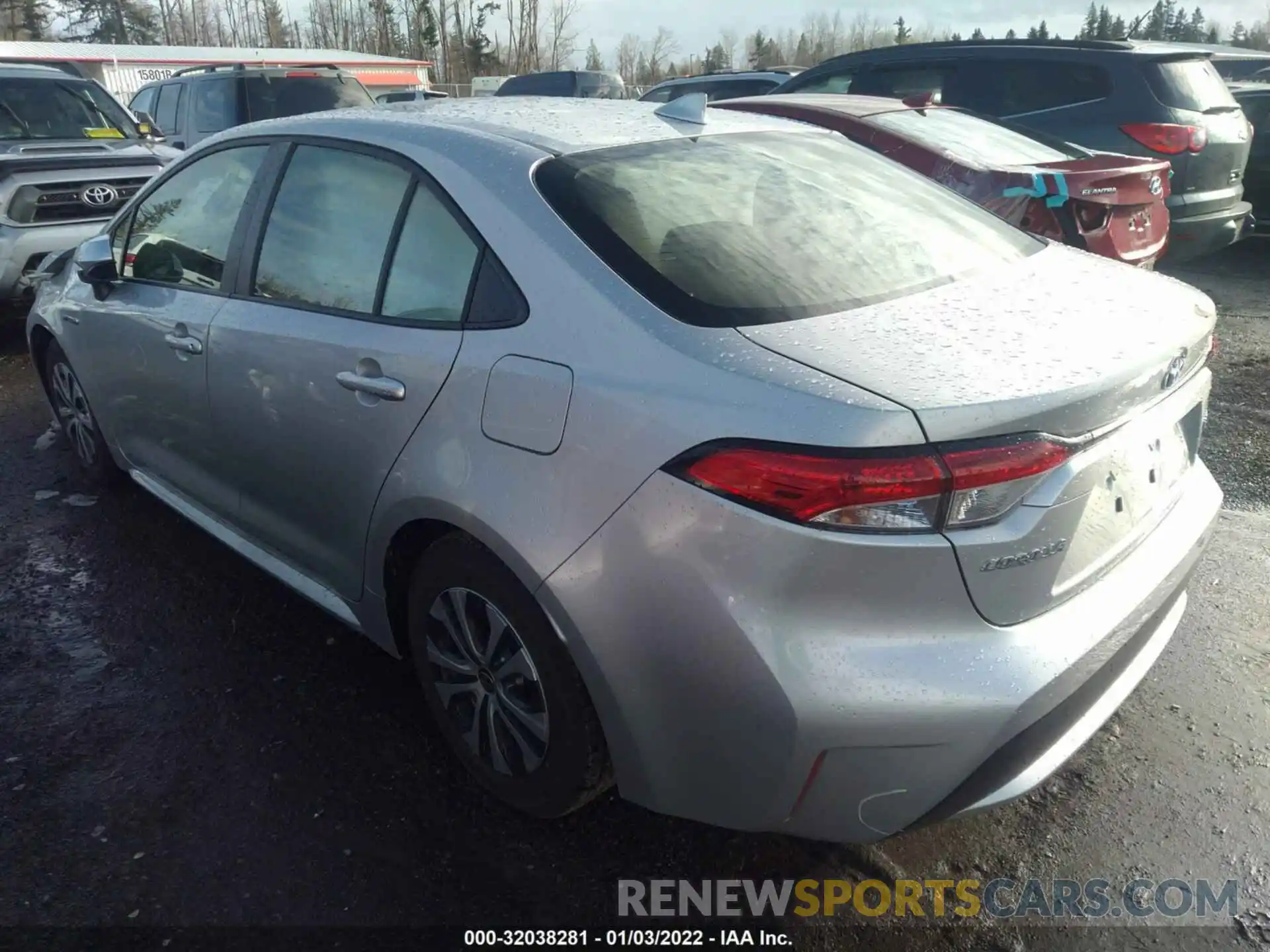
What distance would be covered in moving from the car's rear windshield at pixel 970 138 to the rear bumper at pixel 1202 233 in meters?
1.76

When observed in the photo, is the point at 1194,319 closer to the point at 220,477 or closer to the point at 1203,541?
the point at 1203,541

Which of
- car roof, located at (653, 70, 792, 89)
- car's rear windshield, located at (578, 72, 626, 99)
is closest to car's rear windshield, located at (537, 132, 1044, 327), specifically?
car roof, located at (653, 70, 792, 89)

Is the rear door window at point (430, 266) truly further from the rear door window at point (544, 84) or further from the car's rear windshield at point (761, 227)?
the rear door window at point (544, 84)

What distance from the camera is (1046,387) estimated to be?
6.25 feet

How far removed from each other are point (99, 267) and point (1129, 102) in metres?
6.90

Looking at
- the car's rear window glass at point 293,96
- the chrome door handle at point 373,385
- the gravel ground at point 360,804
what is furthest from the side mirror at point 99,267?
the car's rear window glass at point 293,96

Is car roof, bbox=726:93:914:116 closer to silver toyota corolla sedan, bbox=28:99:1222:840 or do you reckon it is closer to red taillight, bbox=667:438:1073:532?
silver toyota corolla sedan, bbox=28:99:1222:840

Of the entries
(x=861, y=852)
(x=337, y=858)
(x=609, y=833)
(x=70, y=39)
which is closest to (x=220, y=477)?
(x=337, y=858)

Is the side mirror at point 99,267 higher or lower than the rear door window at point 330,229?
lower

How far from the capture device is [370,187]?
→ 278 centimetres

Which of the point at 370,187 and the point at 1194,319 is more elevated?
the point at 370,187

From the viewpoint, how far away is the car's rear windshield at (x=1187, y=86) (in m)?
→ 7.34

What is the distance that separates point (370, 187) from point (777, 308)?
127 cm

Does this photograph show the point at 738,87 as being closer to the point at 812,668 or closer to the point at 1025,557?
the point at 1025,557
